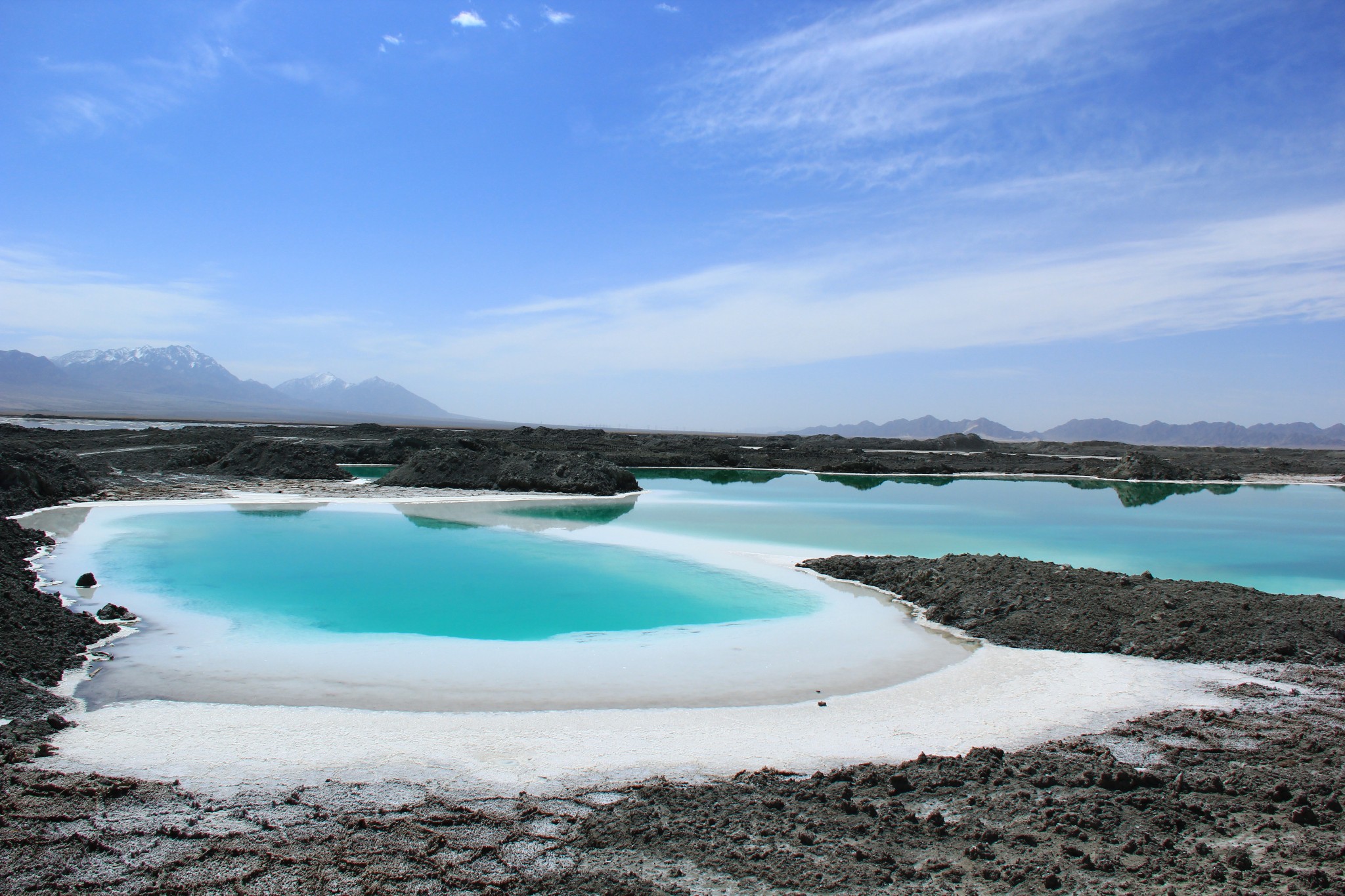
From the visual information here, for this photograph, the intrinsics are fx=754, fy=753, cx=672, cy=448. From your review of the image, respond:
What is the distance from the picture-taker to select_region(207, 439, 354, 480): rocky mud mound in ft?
97.3

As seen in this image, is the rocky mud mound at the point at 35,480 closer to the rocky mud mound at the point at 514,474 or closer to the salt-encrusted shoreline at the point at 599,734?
the rocky mud mound at the point at 514,474

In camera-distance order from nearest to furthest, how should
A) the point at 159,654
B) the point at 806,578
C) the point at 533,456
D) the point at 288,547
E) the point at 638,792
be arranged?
the point at 638,792 < the point at 159,654 < the point at 806,578 < the point at 288,547 < the point at 533,456

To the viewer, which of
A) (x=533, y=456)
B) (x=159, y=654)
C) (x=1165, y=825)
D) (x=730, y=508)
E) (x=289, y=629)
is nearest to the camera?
(x=1165, y=825)

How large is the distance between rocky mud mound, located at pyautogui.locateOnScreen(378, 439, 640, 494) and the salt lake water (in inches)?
77.1

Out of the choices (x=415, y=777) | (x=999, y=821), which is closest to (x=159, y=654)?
(x=415, y=777)

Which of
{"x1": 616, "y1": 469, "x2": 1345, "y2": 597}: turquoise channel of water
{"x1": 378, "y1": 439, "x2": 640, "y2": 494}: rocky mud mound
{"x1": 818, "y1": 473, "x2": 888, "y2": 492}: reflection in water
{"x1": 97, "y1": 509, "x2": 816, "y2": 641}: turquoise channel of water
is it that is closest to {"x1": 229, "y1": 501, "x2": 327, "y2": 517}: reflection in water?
{"x1": 97, "y1": 509, "x2": 816, "y2": 641}: turquoise channel of water

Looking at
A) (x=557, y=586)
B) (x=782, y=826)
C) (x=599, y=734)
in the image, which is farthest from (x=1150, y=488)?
(x=782, y=826)

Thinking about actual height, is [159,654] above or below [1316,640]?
below

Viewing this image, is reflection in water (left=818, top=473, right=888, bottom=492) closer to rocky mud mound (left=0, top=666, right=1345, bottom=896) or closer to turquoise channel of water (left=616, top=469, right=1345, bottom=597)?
turquoise channel of water (left=616, top=469, right=1345, bottom=597)

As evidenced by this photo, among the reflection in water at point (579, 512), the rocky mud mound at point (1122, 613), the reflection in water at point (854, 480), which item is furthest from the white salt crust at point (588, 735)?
the reflection in water at point (854, 480)

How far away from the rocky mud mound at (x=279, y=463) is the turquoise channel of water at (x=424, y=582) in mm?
10730

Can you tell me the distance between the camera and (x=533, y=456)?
30172 millimetres

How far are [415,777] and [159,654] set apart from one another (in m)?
5.16

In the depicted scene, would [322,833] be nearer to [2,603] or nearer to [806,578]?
[2,603]
